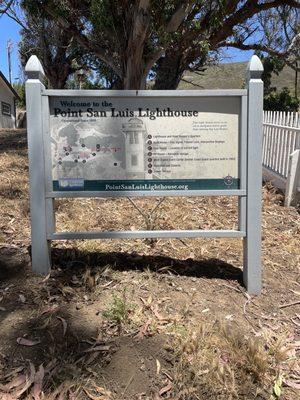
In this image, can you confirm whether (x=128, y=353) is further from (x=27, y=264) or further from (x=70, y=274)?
(x=27, y=264)

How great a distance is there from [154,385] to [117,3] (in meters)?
10.6

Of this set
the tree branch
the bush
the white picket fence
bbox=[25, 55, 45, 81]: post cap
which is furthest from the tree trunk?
the bush

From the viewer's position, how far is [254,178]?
12.3 feet

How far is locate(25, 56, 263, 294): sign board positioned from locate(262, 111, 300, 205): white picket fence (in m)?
3.79

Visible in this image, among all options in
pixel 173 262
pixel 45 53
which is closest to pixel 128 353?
pixel 173 262

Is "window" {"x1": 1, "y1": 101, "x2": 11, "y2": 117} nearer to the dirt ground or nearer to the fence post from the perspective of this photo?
the fence post

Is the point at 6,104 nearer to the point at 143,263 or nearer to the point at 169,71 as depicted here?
the point at 169,71

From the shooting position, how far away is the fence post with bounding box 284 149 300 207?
7258 mm

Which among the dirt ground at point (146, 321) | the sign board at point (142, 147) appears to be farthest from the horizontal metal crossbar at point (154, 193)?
the dirt ground at point (146, 321)

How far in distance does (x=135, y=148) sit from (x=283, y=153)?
17.7 feet

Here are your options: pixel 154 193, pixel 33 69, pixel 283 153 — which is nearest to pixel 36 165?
pixel 33 69

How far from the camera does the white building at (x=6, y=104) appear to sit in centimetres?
3431

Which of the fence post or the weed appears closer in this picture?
the weed

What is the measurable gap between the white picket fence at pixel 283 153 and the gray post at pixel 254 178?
3.60 metres
